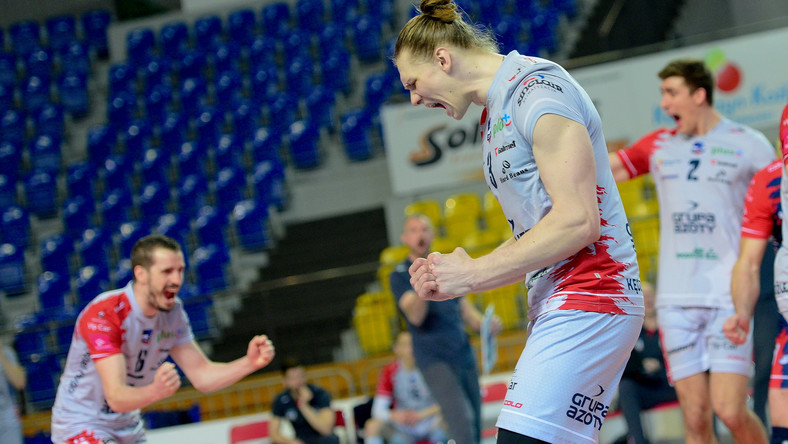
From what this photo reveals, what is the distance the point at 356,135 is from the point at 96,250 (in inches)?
174

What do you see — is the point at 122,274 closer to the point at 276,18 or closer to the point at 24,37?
Answer: the point at 276,18

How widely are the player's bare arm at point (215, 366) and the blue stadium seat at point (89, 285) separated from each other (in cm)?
852

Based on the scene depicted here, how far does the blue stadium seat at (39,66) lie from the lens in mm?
17719

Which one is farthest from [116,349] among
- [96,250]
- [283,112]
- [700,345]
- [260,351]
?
[283,112]

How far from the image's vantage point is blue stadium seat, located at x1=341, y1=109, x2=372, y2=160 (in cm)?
1433

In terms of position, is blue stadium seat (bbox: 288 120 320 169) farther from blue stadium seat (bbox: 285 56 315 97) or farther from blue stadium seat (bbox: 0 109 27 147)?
blue stadium seat (bbox: 0 109 27 147)

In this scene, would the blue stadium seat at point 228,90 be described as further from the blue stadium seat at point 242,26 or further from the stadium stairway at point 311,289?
the stadium stairway at point 311,289

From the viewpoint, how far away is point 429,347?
577cm

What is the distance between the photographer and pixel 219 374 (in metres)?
4.28

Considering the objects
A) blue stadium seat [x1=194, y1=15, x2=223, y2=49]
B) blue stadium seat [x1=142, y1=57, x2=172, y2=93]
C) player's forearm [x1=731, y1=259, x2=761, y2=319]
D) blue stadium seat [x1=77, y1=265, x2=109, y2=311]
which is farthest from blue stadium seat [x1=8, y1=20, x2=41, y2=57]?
player's forearm [x1=731, y1=259, x2=761, y2=319]

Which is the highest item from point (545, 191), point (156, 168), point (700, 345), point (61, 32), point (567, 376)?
point (61, 32)

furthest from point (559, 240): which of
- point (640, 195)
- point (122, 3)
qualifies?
point (122, 3)

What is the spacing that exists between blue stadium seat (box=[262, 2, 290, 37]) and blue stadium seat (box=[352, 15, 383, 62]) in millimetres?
1935

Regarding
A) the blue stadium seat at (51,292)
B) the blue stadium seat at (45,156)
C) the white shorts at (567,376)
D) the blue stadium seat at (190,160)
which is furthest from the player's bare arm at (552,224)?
the blue stadium seat at (45,156)
